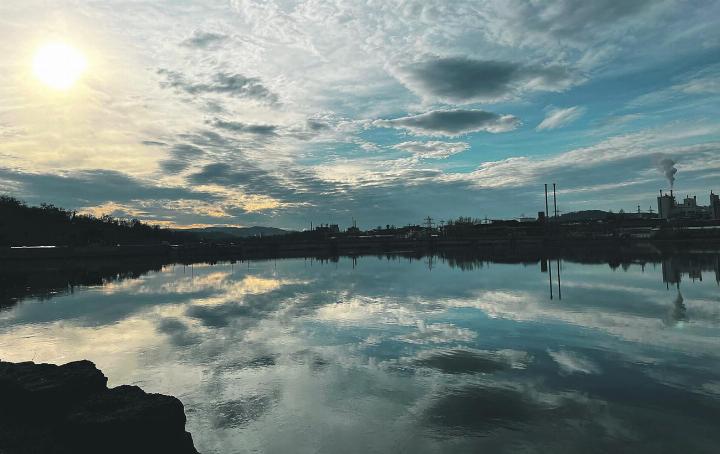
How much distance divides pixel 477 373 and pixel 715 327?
1270 cm

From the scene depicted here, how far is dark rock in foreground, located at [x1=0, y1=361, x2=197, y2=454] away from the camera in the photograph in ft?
26.0

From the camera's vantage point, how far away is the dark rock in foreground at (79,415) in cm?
793

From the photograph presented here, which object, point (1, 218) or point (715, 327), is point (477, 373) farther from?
point (1, 218)

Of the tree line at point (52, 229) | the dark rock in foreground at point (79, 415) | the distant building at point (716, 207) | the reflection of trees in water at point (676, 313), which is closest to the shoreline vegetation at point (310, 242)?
the tree line at point (52, 229)

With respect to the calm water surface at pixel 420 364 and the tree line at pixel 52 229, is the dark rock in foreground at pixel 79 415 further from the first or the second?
the tree line at pixel 52 229

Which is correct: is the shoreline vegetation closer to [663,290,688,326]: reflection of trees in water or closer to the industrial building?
the industrial building

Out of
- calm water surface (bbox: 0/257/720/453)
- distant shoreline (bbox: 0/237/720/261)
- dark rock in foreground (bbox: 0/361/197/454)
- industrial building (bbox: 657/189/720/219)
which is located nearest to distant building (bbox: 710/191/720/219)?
industrial building (bbox: 657/189/720/219)

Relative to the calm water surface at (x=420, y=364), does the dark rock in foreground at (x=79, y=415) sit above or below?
above

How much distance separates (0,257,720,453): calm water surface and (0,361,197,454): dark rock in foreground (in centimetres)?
142

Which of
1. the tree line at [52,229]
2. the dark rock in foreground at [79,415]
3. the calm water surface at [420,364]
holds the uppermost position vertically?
the tree line at [52,229]

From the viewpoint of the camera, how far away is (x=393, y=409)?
1112cm

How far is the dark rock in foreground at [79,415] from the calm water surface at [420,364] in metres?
1.42

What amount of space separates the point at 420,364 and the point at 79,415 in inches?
395

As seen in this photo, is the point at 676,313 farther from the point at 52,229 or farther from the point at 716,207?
the point at 716,207
